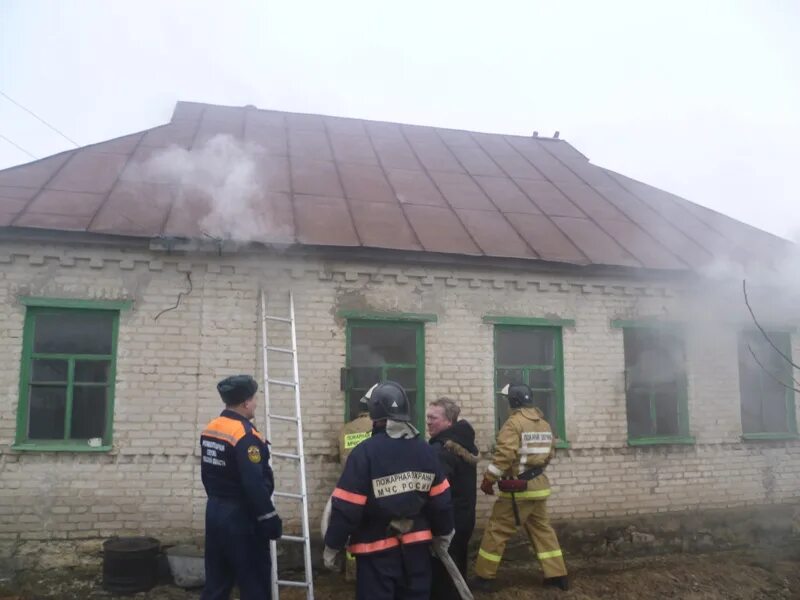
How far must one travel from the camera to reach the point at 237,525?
4.07m

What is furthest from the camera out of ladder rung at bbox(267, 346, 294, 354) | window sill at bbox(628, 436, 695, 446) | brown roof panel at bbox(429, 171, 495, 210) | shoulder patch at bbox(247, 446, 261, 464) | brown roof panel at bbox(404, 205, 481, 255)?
brown roof panel at bbox(429, 171, 495, 210)

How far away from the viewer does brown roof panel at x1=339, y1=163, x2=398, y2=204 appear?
26.3 ft

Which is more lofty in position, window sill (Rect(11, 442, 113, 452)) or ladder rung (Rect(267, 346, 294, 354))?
ladder rung (Rect(267, 346, 294, 354))

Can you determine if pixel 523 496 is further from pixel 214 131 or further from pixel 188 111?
pixel 188 111

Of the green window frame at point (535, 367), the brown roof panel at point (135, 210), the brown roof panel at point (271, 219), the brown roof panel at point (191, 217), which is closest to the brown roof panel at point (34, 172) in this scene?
the brown roof panel at point (135, 210)

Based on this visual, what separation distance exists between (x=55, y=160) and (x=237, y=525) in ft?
18.4

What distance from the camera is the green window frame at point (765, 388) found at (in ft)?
27.2

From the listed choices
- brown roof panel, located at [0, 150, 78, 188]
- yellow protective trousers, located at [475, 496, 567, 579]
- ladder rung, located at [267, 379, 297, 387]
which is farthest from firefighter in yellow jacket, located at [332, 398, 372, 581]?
brown roof panel, located at [0, 150, 78, 188]

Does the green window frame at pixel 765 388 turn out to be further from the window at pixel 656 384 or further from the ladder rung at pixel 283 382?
the ladder rung at pixel 283 382

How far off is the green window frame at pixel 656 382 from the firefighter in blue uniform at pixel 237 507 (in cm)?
504

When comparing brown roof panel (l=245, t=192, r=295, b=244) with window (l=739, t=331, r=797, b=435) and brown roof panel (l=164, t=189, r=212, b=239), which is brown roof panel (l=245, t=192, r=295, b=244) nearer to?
brown roof panel (l=164, t=189, r=212, b=239)

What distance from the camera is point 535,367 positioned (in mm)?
7371

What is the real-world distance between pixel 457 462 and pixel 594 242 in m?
3.99

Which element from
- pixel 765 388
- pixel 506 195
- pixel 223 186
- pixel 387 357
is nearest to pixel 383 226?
pixel 387 357
